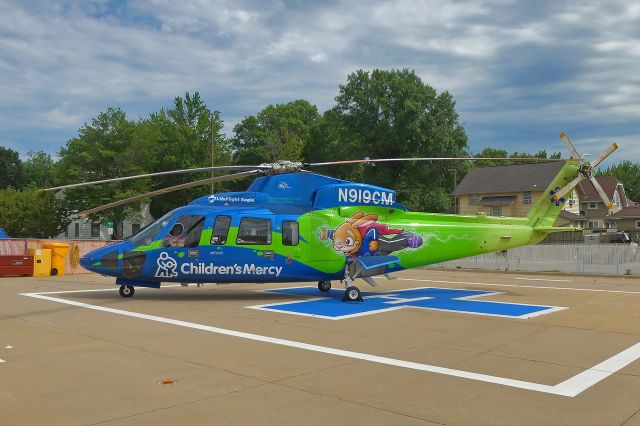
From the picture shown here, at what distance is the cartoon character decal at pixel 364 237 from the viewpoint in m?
15.3

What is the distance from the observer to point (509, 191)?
59.2 metres

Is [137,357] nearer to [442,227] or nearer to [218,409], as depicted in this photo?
[218,409]

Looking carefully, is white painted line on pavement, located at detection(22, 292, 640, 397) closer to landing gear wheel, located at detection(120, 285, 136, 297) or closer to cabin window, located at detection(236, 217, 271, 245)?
cabin window, located at detection(236, 217, 271, 245)

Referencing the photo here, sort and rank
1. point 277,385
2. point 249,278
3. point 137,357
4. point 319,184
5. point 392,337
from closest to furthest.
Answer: point 277,385 → point 137,357 → point 392,337 → point 249,278 → point 319,184

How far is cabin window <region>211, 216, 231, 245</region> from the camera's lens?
47.6 ft

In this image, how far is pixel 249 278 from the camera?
14734mm

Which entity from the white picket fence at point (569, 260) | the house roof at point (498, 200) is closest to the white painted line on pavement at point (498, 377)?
the white picket fence at point (569, 260)

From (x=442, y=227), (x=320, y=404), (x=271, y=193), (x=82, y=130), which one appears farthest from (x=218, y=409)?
(x=82, y=130)

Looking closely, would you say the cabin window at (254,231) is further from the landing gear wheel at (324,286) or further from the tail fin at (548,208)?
the tail fin at (548,208)

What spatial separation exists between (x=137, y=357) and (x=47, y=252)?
1843 cm

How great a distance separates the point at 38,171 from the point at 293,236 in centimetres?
10317

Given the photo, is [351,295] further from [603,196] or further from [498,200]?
[498,200]

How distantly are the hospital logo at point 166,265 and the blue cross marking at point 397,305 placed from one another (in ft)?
8.13

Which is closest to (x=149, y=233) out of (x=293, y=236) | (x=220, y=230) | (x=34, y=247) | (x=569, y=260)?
(x=220, y=230)
